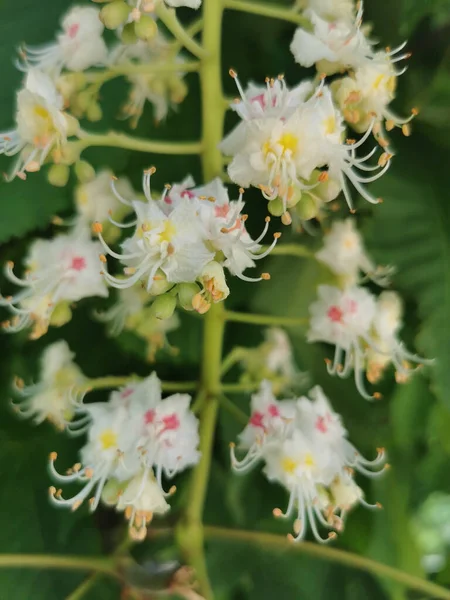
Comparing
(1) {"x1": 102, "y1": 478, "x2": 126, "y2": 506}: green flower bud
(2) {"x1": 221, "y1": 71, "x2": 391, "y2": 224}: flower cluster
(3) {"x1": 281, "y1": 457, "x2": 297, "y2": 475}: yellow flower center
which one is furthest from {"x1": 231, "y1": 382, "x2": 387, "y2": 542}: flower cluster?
(2) {"x1": 221, "y1": 71, "x2": 391, "y2": 224}: flower cluster

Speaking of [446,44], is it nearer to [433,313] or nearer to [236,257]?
[433,313]

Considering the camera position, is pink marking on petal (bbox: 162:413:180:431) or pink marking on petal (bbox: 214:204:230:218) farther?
pink marking on petal (bbox: 162:413:180:431)

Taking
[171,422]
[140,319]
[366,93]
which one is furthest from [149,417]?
[366,93]

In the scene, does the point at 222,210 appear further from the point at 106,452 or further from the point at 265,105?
the point at 106,452

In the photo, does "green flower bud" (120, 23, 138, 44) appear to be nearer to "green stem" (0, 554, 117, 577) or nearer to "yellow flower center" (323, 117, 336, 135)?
"yellow flower center" (323, 117, 336, 135)

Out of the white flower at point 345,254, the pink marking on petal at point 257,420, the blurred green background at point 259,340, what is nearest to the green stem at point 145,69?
the blurred green background at point 259,340

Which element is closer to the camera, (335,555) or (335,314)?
(335,314)

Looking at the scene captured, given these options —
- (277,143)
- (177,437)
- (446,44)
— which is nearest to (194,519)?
(177,437)
